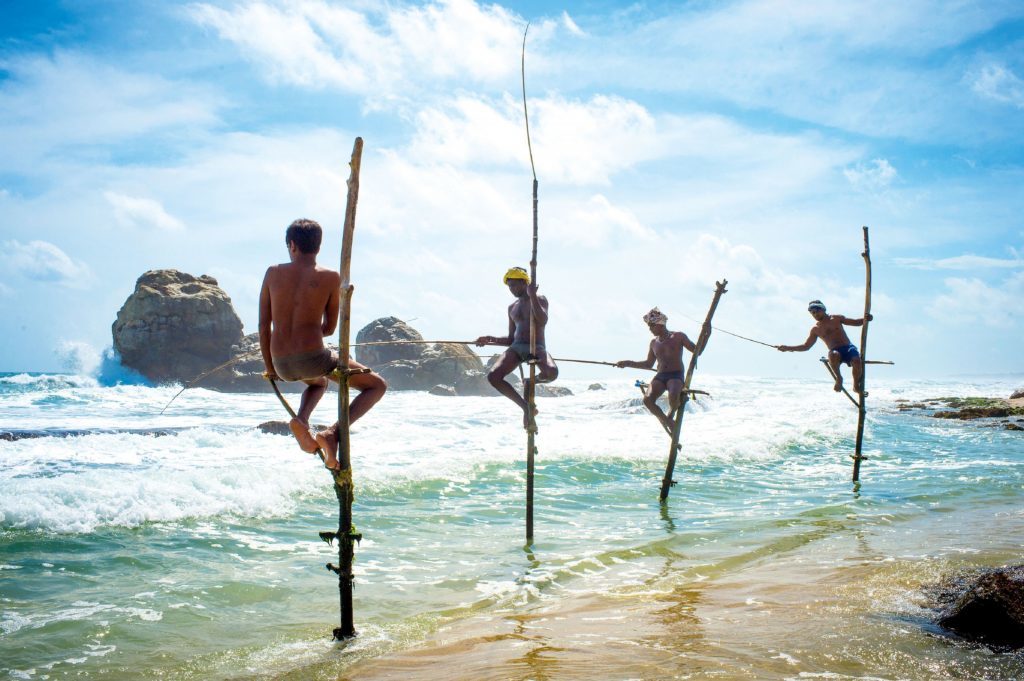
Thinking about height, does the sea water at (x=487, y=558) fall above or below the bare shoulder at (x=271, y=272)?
below

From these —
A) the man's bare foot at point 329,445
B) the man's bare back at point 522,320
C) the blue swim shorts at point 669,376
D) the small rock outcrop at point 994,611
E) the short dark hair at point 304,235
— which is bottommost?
the small rock outcrop at point 994,611

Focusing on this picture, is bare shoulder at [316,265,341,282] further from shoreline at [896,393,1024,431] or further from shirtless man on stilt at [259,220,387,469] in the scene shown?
shoreline at [896,393,1024,431]

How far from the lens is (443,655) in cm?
530

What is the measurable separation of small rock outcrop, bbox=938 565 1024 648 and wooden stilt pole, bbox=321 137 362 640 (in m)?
4.32

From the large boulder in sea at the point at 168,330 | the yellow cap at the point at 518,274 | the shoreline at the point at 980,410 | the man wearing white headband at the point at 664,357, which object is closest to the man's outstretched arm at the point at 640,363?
the man wearing white headband at the point at 664,357

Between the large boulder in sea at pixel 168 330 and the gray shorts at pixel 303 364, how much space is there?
129ft

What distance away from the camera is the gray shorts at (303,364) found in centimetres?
549

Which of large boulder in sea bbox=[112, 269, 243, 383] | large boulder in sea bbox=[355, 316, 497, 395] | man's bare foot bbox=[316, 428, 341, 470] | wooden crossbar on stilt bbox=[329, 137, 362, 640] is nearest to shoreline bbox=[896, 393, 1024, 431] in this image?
large boulder in sea bbox=[355, 316, 497, 395]

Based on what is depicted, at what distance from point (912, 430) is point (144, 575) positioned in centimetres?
2353

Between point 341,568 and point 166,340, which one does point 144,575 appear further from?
point 166,340

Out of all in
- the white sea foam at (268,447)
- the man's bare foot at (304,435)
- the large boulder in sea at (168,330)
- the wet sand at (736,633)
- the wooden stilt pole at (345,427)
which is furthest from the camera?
the large boulder in sea at (168,330)

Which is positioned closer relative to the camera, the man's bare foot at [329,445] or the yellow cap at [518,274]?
the man's bare foot at [329,445]

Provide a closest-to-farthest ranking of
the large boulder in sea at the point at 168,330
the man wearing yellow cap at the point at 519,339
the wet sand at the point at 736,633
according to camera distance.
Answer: the wet sand at the point at 736,633, the man wearing yellow cap at the point at 519,339, the large boulder in sea at the point at 168,330

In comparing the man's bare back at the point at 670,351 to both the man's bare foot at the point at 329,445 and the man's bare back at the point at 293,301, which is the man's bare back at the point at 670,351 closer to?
the man's bare foot at the point at 329,445
